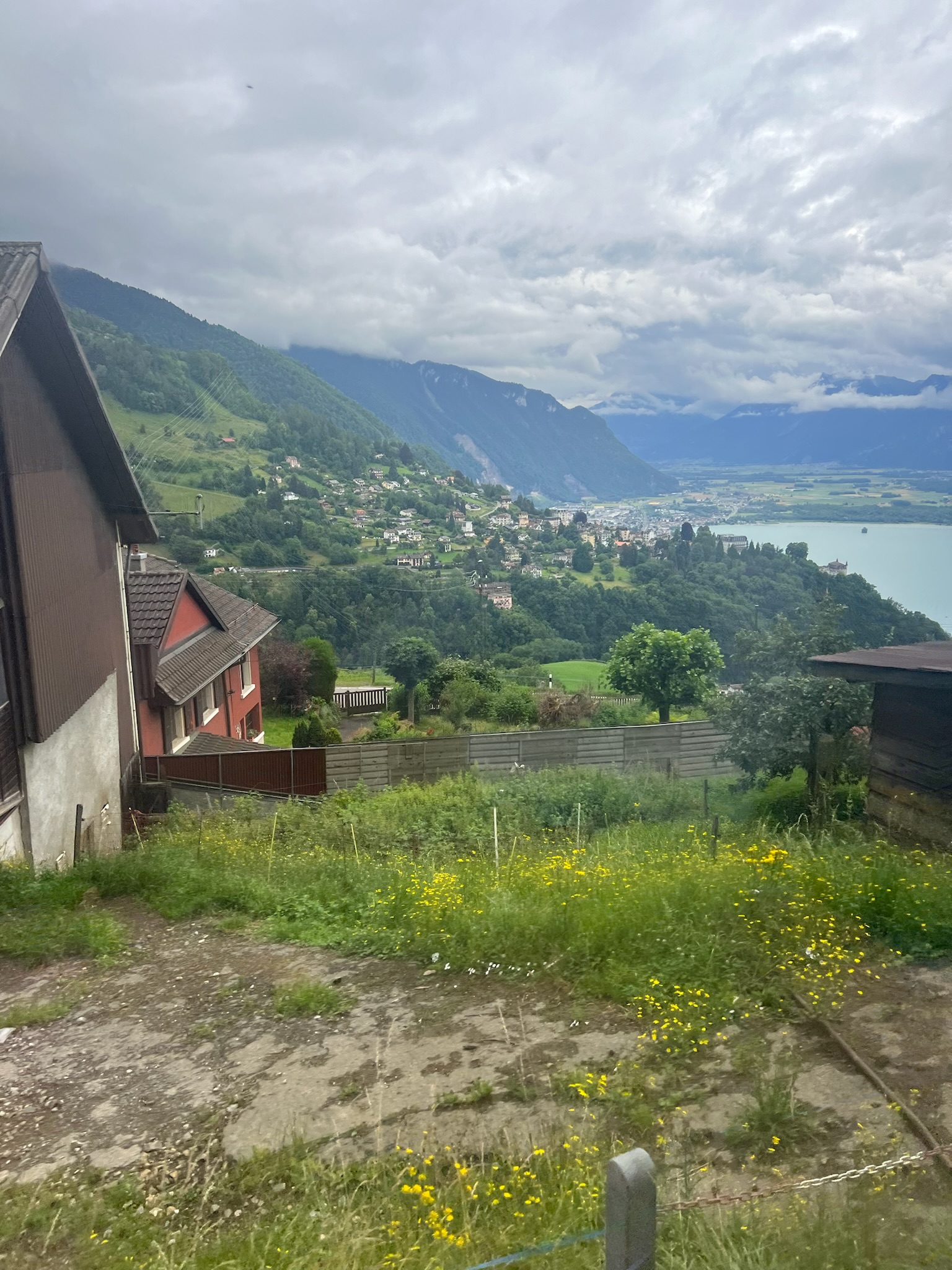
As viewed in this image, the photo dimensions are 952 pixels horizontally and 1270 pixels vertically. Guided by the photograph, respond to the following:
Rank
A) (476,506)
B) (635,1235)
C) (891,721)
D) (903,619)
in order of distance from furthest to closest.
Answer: (476,506) → (903,619) → (891,721) → (635,1235)

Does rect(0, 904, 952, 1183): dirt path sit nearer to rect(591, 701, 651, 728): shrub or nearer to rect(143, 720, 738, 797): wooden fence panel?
rect(143, 720, 738, 797): wooden fence panel

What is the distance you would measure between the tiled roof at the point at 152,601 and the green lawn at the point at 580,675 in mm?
19438

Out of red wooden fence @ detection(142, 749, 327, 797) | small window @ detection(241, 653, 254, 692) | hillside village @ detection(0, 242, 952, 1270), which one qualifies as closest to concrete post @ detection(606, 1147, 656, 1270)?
hillside village @ detection(0, 242, 952, 1270)

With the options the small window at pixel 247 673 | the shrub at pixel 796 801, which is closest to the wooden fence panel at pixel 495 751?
the shrub at pixel 796 801

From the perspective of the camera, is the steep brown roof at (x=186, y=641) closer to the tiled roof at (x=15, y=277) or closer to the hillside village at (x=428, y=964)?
the hillside village at (x=428, y=964)

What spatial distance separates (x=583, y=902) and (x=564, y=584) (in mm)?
58692

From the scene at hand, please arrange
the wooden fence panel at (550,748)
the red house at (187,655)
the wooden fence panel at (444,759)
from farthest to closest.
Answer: the wooden fence panel at (550,748), the wooden fence panel at (444,759), the red house at (187,655)

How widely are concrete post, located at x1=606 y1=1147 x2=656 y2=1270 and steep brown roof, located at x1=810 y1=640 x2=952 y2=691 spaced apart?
6.65 metres

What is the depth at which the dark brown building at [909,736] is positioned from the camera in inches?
328

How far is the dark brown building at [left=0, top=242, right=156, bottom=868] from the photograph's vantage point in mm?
8969

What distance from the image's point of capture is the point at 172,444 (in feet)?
217

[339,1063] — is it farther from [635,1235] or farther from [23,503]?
[23,503]

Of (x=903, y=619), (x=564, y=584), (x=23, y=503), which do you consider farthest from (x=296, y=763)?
(x=564, y=584)

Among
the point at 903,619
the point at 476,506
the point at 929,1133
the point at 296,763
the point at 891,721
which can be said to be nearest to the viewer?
the point at 929,1133
